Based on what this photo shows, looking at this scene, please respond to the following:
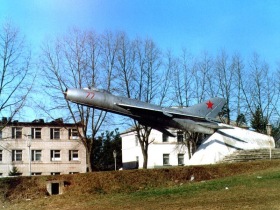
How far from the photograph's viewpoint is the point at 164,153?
64375mm

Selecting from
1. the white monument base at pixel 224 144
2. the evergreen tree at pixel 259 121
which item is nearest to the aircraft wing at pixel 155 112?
the white monument base at pixel 224 144

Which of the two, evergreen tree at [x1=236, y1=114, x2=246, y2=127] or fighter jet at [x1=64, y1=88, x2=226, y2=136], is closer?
fighter jet at [x1=64, y1=88, x2=226, y2=136]

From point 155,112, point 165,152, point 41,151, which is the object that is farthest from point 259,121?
point 41,151

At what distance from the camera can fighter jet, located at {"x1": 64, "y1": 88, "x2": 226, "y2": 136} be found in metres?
22.0

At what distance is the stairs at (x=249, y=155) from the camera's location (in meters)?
34.6

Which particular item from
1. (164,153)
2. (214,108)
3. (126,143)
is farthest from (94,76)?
(126,143)

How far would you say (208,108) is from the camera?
27531mm

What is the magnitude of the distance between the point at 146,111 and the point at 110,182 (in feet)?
21.9

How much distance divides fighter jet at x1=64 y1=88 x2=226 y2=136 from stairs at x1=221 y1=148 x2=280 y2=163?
31.9ft

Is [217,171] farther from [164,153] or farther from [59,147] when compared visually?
[59,147]

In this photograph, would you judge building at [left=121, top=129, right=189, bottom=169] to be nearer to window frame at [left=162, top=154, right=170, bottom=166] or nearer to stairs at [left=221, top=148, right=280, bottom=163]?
window frame at [left=162, top=154, right=170, bottom=166]

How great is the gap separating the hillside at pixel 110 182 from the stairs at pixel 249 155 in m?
3.97

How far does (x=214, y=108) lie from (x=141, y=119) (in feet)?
21.5

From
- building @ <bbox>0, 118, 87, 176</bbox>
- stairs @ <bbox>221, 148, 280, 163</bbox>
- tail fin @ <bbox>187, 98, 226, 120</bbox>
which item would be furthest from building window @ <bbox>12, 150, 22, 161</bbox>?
tail fin @ <bbox>187, 98, 226, 120</bbox>
